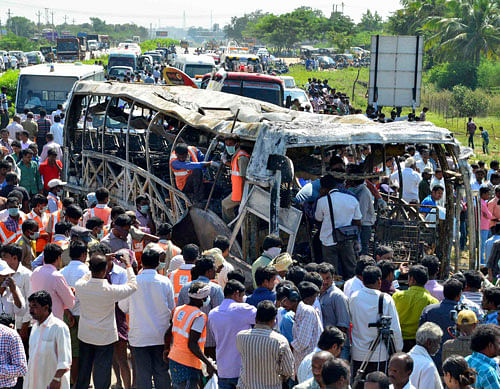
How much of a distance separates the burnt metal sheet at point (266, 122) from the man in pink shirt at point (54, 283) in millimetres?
3060

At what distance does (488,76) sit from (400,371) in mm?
47497

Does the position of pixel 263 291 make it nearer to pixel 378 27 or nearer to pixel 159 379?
pixel 159 379

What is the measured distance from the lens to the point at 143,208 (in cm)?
1099

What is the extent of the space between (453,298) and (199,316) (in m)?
2.19

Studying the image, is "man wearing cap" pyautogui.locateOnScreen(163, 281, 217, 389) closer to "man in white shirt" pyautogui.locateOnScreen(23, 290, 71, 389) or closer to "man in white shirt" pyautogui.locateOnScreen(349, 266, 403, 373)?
"man in white shirt" pyautogui.locateOnScreen(23, 290, 71, 389)

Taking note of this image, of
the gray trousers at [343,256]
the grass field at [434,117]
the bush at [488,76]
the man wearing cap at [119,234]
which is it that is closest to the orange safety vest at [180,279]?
the man wearing cap at [119,234]

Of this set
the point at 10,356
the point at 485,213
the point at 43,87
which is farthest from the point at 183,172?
the point at 43,87

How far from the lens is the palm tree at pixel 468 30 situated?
47.7m

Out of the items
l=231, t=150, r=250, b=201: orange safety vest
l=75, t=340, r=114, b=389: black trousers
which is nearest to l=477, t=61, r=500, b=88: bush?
l=231, t=150, r=250, b=201: orange safety vest

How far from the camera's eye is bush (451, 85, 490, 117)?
137 feet

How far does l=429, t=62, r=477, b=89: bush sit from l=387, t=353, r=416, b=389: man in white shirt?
153ft

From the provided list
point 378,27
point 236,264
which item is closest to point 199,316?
point 236,264

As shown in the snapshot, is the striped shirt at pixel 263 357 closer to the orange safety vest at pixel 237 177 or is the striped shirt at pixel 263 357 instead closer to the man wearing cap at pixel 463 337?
the man wearing cap at pixel 463 337

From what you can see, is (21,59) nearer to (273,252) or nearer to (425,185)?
(425,185)
